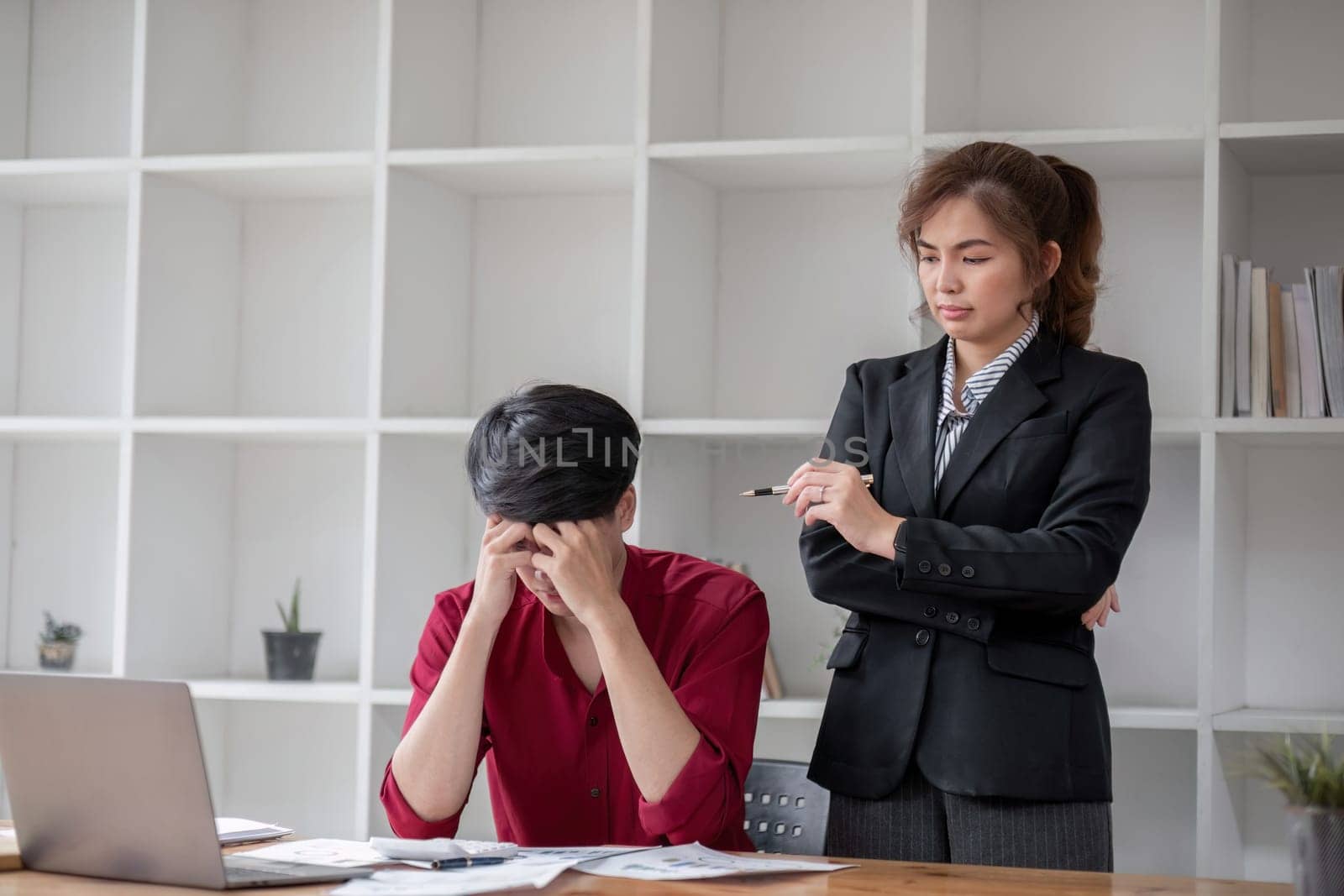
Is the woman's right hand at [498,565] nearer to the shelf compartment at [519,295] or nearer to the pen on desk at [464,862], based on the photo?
the pen on desk at [464,862]

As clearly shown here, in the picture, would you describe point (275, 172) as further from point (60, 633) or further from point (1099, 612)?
point (1099, 612)

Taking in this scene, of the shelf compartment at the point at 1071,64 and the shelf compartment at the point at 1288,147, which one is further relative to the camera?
the shelf compartment at the point at 1071,64

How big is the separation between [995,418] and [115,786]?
1.29 meters

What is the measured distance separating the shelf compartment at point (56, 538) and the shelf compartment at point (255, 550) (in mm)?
294

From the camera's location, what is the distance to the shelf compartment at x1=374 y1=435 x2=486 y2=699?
3020 mm

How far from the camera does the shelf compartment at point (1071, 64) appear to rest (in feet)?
9.76

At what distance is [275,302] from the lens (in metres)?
3.52

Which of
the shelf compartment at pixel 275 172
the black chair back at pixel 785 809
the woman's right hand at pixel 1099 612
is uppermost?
the shelf compartment at pixel 275 172

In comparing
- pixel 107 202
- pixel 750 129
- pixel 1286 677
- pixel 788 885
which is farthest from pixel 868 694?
pixel 107 202

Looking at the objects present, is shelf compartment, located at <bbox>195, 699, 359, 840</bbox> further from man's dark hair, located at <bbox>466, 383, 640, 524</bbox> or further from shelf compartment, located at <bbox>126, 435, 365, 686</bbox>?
man's dark hair, located at <bbox>466, 383, 640, 524</bbox>

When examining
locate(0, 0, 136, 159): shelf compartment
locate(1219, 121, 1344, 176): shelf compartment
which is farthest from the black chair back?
locate(0, 0, 136, 159): shelf compartment

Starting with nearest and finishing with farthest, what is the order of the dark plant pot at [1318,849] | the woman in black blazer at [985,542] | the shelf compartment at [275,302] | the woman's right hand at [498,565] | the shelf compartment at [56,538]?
the dark plant pot at [1318,849] → the woman's right hand at [498,565] → the woman in black blazer at [985,542] → the shelf compartment at [275,302] → the shelf compartment at [56,538]

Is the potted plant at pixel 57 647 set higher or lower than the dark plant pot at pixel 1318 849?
lower

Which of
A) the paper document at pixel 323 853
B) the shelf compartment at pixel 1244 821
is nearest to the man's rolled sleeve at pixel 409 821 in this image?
the paper document at pixel 323 853
